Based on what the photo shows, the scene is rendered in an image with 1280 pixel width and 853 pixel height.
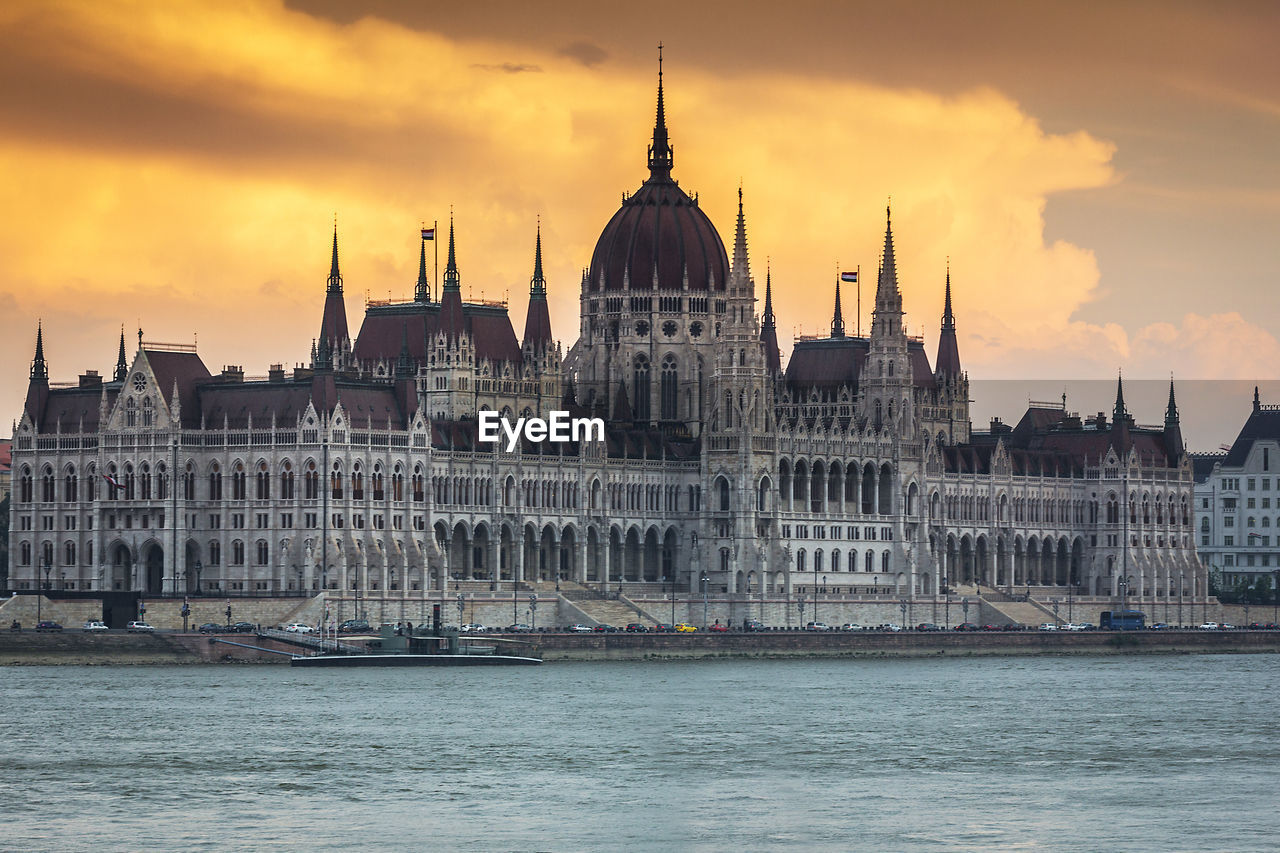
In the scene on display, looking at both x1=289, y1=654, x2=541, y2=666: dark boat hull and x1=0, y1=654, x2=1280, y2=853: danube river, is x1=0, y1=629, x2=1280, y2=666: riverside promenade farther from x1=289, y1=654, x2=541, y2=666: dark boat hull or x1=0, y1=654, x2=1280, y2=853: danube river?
x1=289, y1=654, x2=541, y2=666: dark boat hull

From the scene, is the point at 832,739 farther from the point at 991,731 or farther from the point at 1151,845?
the point at 1151,845

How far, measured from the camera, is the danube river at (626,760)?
103000 millimetres

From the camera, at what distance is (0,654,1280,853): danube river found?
10300 cm

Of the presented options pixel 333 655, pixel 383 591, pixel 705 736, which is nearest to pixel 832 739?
pixel 705 736

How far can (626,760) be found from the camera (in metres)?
125

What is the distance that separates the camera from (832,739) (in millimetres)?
135500

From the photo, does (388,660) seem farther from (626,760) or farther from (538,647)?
(626,760)

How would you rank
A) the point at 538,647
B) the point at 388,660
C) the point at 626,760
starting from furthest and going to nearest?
the point at 538,647 < the point at 388,660 < the point at 626,760

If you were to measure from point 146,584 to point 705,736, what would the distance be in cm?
7047

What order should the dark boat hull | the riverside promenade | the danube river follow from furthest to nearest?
1. the dark boat hull
2. the riverside promenade
3. the danube river

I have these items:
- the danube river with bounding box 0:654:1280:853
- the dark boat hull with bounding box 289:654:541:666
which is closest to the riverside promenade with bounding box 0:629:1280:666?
the danube river with bounding box 0:654:1280:853

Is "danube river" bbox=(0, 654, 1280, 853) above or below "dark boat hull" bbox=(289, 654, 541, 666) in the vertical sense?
below

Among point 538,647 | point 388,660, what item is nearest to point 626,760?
point 388,660

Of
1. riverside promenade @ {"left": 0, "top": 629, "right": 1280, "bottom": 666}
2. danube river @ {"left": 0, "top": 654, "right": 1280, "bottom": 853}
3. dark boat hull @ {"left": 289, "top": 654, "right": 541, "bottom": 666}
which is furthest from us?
dark boat hull @ {"left": 289, "top": 654, "right": 541, "bottom": 666}
